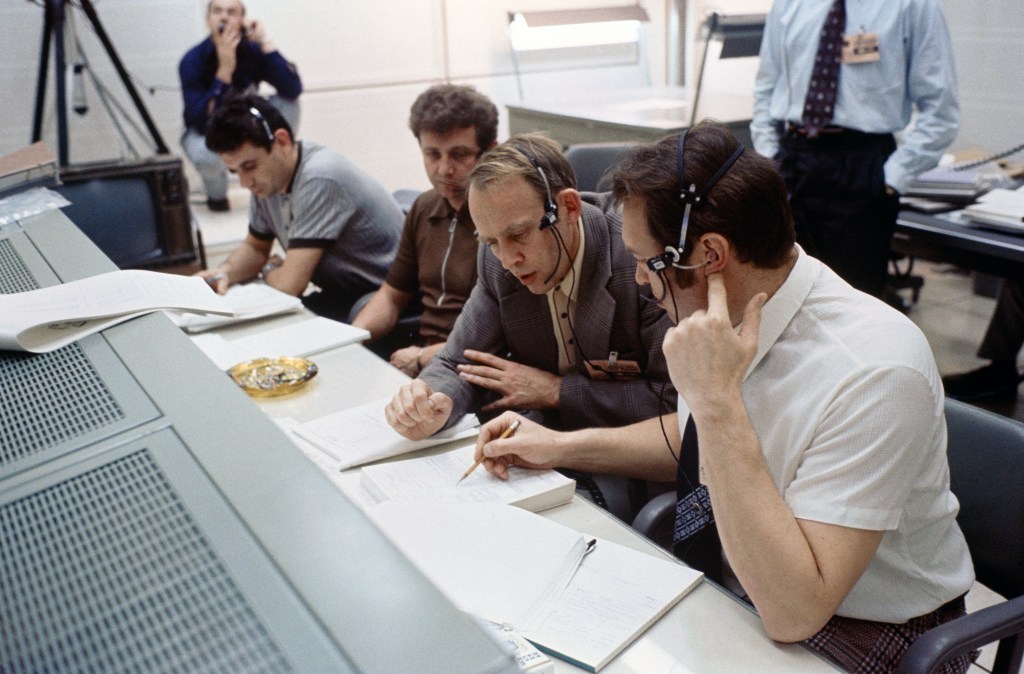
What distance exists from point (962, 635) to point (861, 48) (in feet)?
7.35

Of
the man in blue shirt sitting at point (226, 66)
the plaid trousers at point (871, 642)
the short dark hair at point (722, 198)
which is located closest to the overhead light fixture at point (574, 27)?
the man in blue shirt sitting at point (226, 66)

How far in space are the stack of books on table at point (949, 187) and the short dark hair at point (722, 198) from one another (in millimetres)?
2070

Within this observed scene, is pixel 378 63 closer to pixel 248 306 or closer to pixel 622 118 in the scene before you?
pixel 622 118

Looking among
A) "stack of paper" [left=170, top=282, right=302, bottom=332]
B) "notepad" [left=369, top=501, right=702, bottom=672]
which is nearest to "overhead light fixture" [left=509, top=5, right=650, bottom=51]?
"stack of paper" [left=170, top=282, right=302, bottom=332]

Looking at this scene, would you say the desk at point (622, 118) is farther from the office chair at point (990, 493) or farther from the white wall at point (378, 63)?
the office chair at point (990, 493)

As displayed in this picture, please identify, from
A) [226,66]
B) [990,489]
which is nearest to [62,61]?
[226,66]

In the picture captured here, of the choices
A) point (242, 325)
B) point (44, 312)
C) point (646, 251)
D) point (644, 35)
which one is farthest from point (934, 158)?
point (644, 35)

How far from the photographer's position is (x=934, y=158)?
A: 285 cm

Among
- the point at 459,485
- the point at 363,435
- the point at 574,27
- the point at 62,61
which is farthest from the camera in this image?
the point at 574,27

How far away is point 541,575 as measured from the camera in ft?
3.87

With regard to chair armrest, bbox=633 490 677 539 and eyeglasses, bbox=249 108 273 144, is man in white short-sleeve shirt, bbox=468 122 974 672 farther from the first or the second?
eyeglasses, bbox=249 108 273 144

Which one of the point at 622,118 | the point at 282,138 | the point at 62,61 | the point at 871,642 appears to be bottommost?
the point at 871,642

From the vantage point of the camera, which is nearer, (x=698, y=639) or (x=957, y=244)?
(x=698, y=639)

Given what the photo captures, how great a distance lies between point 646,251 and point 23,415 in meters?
0.82
